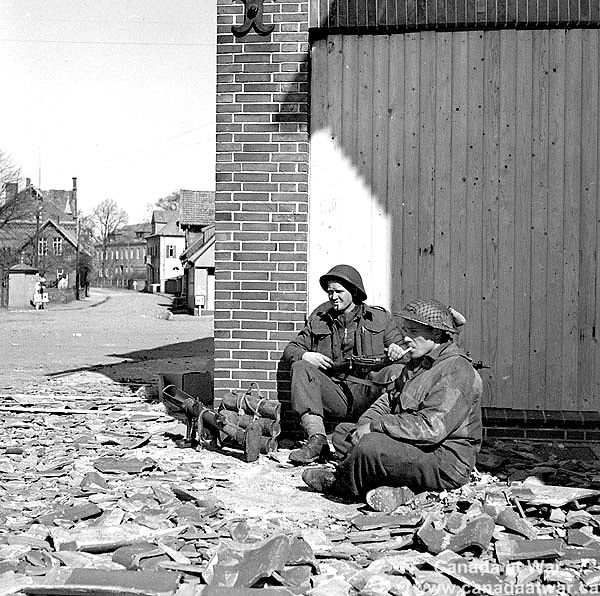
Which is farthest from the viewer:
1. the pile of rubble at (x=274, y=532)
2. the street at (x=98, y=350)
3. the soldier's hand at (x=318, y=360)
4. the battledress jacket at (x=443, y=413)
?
the street at (x=98, y=350)

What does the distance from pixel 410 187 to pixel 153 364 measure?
28.7 ft

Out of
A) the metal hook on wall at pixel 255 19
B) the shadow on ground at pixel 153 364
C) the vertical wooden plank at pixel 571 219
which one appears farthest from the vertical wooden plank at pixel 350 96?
the shadow on ground at pixel 153 364

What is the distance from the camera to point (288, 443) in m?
8.13

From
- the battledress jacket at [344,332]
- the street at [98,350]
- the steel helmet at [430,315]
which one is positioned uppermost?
the steel helmet at [430,315]

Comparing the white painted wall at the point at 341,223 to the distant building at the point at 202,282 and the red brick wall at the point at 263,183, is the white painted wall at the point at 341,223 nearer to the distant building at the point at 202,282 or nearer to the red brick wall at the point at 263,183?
the red brick wall at the point at 263,183

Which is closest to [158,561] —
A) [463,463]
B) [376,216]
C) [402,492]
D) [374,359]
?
[402,492]

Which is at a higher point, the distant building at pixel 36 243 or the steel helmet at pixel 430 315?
the distant building at pixel 36 243

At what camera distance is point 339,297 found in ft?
25.3

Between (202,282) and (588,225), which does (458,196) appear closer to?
(588,225)

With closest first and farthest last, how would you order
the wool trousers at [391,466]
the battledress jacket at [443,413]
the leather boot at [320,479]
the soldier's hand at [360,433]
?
1. the battledress jacket at [443,413]
2. the wool trousers at [391,466]
3. the soldier's hand at [360,433]
4. the leather boot at [320,479]

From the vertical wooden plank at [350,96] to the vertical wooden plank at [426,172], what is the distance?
579 mm

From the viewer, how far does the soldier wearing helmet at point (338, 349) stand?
7.49 meters

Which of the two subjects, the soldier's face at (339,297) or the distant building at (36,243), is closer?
the soldier's face at (339,297)

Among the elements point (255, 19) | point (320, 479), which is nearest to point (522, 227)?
point (255, 19)
